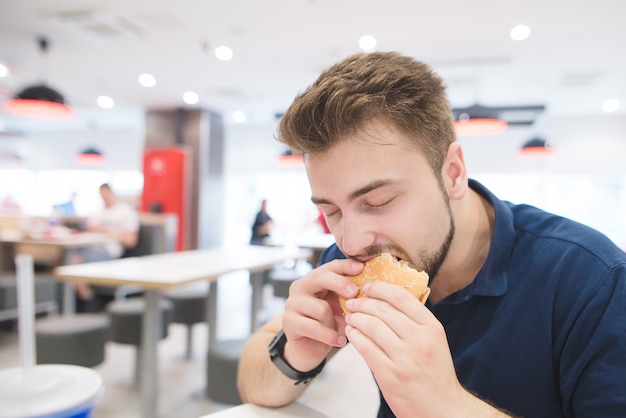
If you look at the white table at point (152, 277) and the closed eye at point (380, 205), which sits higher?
the closed eye at point (380, 205)

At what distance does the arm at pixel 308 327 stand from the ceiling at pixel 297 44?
422cm

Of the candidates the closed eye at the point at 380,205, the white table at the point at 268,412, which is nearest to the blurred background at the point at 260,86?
the closed eye at the point at 380,205

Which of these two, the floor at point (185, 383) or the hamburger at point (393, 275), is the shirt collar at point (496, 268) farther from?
the floor at point (185, 383)

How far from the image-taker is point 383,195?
0.99 metres

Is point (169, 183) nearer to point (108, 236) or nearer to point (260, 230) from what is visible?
point (260, 230)

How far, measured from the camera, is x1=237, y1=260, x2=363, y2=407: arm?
1002 mm

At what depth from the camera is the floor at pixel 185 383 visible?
2.96 m

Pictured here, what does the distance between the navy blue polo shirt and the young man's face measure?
0.59ft

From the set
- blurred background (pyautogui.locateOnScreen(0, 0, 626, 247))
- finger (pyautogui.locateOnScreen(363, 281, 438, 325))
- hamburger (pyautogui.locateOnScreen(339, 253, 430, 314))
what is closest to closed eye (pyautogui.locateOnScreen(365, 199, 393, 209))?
hamburger (pyautogui.locateOnScreen(339, 253, 430, 314))

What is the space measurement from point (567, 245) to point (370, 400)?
2.64m

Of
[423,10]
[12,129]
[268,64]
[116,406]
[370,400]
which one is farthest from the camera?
[12,129]

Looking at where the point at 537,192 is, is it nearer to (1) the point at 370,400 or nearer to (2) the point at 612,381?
(1) the point at 370,400

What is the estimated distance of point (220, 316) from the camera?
18.3 ft

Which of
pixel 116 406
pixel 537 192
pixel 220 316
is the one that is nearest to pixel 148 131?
pixel 220 316
